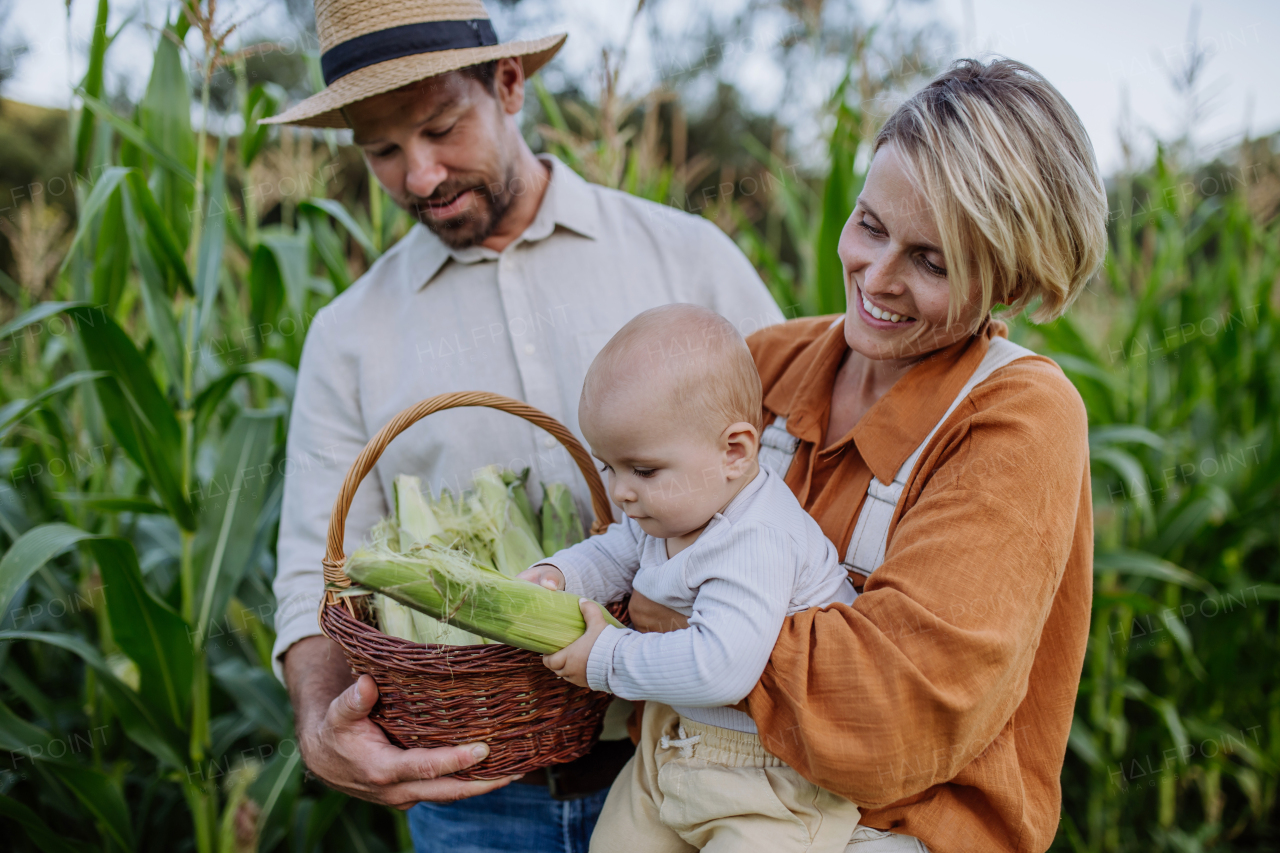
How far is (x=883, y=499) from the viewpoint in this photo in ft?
4.06

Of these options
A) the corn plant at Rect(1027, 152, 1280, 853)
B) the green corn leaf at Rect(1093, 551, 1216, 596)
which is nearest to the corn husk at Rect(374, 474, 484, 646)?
the green corn leaf at Rect(1093, 551, 1216, 596)

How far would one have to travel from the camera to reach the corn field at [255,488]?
1774 millimetres

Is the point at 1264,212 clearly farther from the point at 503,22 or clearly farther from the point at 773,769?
the point at 503,22

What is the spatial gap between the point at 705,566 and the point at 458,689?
1.48 feet

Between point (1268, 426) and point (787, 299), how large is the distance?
1.83 m

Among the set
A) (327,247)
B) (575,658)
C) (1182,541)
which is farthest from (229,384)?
(1182,541)

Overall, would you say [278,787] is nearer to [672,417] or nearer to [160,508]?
[160,508]

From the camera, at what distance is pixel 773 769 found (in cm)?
119

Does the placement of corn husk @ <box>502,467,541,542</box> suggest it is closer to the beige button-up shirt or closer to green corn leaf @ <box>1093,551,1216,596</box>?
the beige button-up shirt

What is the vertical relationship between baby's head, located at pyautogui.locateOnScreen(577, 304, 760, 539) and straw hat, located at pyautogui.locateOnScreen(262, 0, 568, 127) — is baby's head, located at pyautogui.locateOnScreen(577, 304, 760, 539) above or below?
below

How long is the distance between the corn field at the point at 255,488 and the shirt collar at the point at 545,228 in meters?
0.32

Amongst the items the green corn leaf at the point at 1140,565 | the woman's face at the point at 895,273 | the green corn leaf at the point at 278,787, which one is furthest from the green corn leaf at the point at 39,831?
the green corn leaf at the point at 1140,565

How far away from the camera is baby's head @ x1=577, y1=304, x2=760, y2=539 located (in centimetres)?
116

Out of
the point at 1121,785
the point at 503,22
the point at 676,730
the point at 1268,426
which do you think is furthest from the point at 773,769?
the point at 503,22
